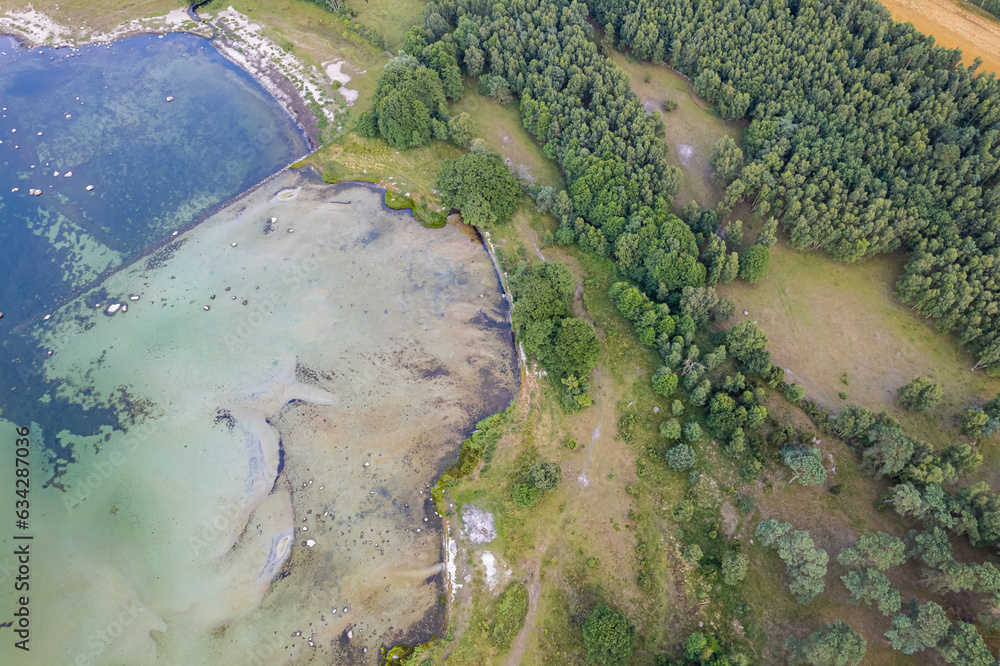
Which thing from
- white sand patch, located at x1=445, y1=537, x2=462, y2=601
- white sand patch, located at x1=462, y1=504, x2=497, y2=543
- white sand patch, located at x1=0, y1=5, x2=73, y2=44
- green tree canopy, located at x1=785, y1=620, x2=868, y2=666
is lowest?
white sand patch, located at x1=445, y1=537, x2=462, y2=601

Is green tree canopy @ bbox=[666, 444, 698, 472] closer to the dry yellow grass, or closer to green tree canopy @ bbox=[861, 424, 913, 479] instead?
green tree canopy @ bbox=[861, 424, 913, 479]

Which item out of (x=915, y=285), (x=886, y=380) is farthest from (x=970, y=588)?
(x=915, y=285)

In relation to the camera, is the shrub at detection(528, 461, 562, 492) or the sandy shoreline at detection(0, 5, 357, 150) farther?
the sandy shoreline at detection(0, 5, 357, 150)

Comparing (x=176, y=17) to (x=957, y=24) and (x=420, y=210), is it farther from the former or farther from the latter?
(x=957, y=24)

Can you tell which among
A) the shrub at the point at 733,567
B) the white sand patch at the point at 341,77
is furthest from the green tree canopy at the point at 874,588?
the white sand patch at the point at 341,77

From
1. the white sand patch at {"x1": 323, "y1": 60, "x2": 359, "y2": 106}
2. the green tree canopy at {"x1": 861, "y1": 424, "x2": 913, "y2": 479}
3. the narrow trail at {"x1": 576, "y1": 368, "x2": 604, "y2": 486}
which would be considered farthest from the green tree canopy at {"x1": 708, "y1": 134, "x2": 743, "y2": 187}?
the white sand patch at {"x1": 323, "y1": 60, "x2": 359, "y2": 106}

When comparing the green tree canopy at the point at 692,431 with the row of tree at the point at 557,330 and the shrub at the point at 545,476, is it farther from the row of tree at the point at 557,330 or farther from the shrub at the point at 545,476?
the shrub at the point at 545,476

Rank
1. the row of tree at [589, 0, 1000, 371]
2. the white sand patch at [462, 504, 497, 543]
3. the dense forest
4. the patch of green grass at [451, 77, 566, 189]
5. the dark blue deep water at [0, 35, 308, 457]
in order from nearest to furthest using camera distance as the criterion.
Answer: the dense forest < the white sand patch at [462, 504, 497, 543] < the row of tree at [589, 0, 1000, 371] < the dark blue deep water at [0, 35, 308, 457] < the patch of green grass at [451, 77, 566, 189]

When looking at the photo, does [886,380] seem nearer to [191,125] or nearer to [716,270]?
[716,270]
